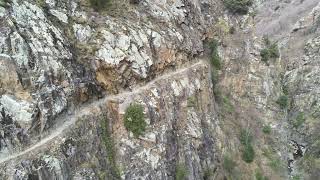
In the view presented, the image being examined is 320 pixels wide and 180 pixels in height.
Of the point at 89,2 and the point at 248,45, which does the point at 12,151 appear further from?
the point at 248,45

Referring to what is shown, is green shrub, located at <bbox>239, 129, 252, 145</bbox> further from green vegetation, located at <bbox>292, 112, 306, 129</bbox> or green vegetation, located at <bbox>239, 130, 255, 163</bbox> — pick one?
green vegetation, located at <bbox>292, 112, 306, 129</bbox>

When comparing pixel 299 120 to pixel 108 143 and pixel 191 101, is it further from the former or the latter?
pixel 108 143

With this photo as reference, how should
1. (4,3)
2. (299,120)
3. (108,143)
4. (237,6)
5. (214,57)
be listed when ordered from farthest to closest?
(237,6) → (299,120) → (214,57) → (108,143) → (4,3)

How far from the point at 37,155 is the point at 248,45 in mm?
29653

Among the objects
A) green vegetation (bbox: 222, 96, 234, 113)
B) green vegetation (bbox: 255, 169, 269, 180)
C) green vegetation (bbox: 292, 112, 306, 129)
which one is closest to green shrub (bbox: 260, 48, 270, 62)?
green vegetation (bbox: 292, 112, 306, 129)

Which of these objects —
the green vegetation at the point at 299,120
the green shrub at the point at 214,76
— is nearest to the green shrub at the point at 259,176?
the green vegetation at the point at 299,120

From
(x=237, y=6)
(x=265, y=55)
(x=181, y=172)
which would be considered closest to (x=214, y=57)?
(x=265, y=55)

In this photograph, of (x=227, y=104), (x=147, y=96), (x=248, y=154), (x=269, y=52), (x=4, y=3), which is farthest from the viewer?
(x=269, y=52)

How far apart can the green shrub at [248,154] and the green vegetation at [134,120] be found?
11597 millimetres

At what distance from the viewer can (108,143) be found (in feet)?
83.0

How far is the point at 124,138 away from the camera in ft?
84.9

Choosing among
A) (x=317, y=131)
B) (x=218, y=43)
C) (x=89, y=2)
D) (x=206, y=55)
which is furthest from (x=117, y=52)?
(x=317, y=131)

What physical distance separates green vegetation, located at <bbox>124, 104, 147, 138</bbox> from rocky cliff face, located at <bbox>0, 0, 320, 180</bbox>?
0.32 metres

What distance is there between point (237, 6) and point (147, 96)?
24748 millimetres
